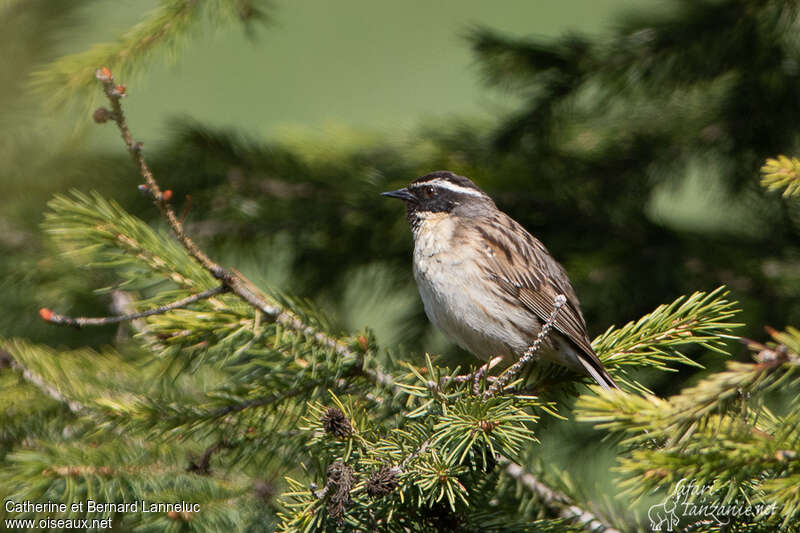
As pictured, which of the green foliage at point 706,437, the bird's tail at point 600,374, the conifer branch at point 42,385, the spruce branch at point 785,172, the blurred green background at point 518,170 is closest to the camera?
the green foliage at point 706,437

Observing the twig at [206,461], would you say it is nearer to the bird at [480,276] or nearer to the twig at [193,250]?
the twig at [193,250]

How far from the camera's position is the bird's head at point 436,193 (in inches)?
165

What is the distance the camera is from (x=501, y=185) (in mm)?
4332

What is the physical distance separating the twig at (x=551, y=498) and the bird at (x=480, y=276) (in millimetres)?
766

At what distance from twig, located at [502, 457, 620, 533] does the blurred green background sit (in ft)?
4.09

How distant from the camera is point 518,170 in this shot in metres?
4.39

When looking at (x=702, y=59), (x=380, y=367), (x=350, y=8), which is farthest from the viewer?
(x=350, y=8)

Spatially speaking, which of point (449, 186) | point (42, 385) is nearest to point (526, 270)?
point (449, 186)

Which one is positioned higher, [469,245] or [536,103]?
[536,103]

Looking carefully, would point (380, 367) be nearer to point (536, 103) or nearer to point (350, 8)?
point (536, 103)

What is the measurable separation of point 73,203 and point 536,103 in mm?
2483

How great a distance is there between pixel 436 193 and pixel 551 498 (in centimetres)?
179

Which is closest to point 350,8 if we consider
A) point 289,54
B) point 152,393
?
point 289,54

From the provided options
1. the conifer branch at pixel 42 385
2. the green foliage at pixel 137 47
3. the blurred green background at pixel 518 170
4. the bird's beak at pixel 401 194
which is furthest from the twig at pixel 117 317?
the bird's beak at pixel 401 194
